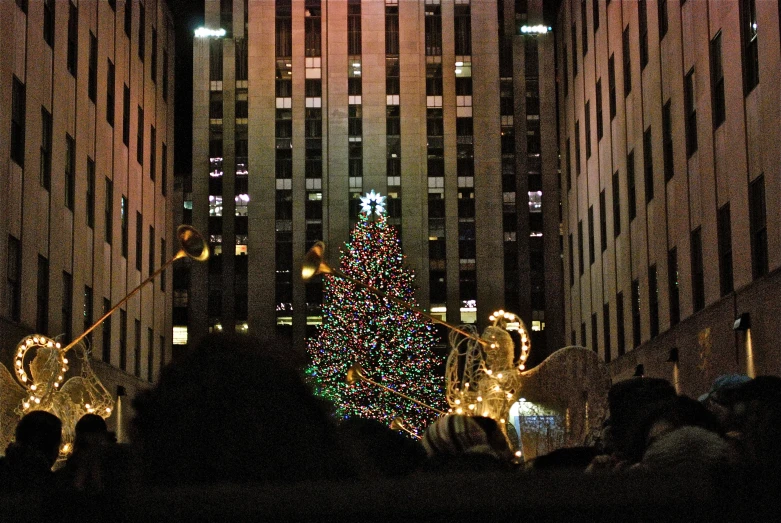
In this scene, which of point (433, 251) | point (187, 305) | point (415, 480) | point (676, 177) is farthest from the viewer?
point (187, 305)

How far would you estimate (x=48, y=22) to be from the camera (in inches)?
1167

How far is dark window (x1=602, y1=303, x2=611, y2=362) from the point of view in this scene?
38125 mm

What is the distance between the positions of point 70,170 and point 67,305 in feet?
13.1

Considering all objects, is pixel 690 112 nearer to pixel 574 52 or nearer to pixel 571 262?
pixel 571 262

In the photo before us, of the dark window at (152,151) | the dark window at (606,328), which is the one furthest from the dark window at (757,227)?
the dark window at (152,151)

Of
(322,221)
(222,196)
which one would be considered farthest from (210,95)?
(322,221)

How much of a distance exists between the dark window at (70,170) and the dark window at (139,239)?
32.4ft

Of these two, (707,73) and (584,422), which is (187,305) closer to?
(707,73)

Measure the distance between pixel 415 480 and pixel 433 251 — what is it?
58.8 m

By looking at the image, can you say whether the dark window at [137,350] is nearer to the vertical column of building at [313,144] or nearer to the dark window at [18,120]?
the dark window at [18,120]

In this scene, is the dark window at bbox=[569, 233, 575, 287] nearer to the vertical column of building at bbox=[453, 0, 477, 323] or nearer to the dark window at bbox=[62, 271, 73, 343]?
the vertical column of building at bbox=[453, 0, 477, 323]

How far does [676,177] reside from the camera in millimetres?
27938

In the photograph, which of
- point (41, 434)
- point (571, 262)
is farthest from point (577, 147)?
point (41, 434)

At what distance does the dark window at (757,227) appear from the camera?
2122 cm
